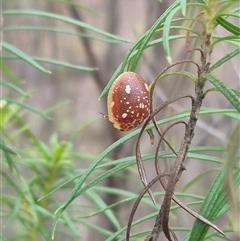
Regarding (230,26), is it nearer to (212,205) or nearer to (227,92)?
(227,92)

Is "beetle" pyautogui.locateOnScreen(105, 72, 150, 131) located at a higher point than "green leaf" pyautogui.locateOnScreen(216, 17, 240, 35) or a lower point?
lower

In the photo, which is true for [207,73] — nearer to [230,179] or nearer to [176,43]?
[230,179]

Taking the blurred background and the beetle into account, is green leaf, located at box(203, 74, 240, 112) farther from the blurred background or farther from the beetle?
the blurred background

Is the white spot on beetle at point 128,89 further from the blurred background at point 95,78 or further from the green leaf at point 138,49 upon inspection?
the blurred background at point 95,78

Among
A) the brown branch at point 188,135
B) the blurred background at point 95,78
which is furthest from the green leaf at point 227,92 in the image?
the blurred background at point 95,78

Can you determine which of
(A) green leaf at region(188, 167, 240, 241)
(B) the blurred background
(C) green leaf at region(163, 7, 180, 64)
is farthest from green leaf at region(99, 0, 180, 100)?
(B) the blurred background

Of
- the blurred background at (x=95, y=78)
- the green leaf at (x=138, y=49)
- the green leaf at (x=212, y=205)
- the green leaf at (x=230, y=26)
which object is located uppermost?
the blurred background at (x=95, y=78)

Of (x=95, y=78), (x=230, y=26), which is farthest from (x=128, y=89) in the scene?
(x=95, y=78)

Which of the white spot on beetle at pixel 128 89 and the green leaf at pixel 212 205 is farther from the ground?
the white spot on beetle at pixel 128 89
